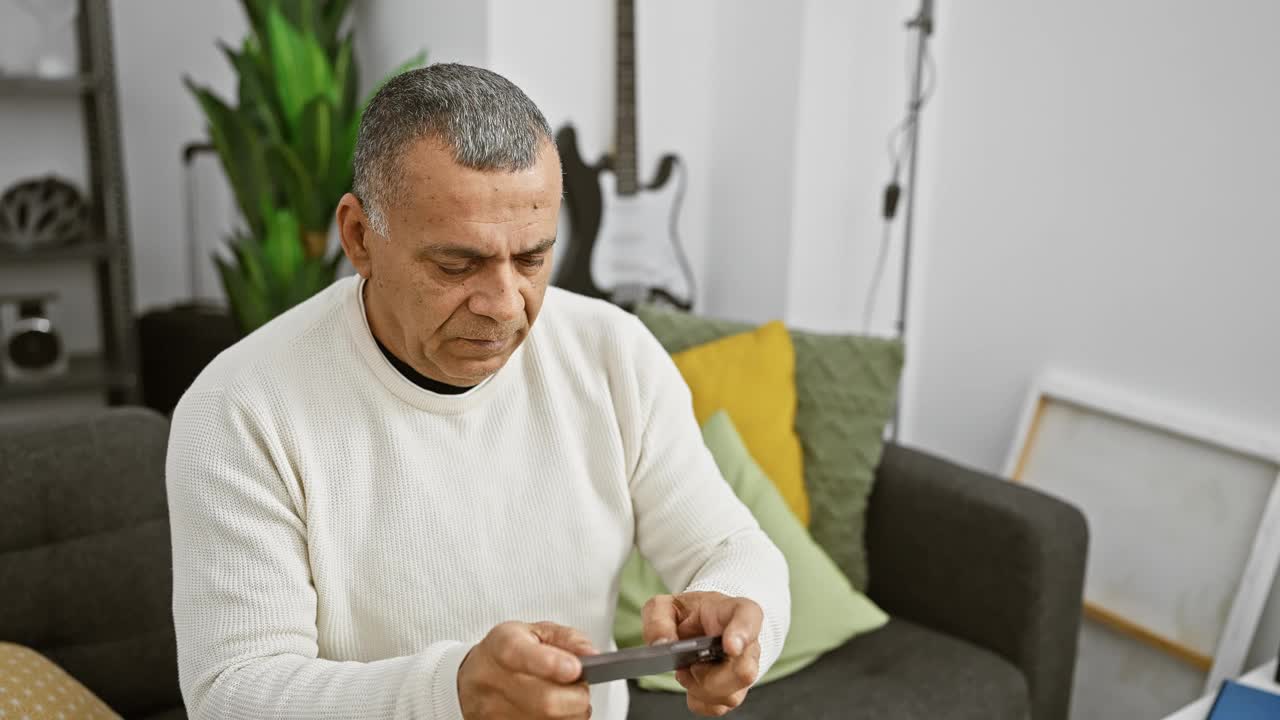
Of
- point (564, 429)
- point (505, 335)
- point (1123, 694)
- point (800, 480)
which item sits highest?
point (505, 335)

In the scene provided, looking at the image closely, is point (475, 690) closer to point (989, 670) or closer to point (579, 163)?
point (989, 670)

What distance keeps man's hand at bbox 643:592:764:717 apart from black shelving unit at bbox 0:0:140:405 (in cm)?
251

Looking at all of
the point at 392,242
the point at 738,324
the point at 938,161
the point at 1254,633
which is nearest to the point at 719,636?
the point at 392,242

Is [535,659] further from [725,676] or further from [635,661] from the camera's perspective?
[725,676]

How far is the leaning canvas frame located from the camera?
6.42 feet

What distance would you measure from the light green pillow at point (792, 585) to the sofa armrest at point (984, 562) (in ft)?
0.35

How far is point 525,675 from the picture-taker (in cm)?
85

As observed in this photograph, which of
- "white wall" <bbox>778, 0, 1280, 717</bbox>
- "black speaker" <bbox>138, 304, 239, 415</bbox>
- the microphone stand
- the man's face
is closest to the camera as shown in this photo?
the man's face

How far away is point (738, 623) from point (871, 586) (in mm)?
1069

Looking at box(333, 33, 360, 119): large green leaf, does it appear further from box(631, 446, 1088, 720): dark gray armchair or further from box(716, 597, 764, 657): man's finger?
box(716, 597, 764, 657): man's finger

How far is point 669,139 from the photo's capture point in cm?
289

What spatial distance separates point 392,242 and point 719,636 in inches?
17.3

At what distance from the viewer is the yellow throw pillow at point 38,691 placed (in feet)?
4.09

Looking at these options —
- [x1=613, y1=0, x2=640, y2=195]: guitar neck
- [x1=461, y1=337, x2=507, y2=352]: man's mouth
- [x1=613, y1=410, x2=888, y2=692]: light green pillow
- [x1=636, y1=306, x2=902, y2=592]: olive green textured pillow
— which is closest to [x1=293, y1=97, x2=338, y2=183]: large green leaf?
[x1=613, y1=0, x2=640, y2=195]: guitar neck
